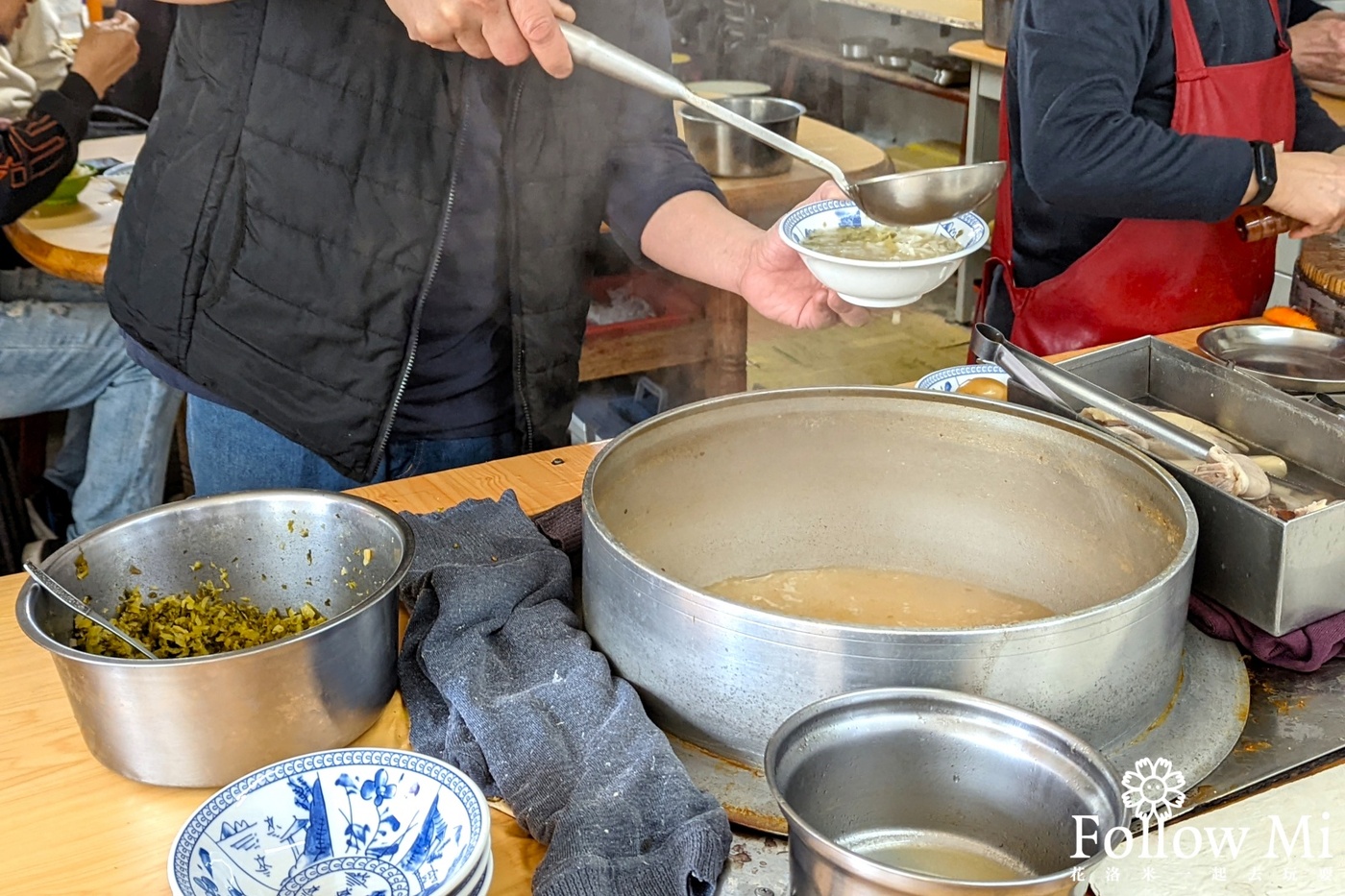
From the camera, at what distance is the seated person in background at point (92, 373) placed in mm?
2887

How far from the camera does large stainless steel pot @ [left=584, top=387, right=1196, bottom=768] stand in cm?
90

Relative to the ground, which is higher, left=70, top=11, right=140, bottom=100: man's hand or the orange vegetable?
left=70, top=11, right=140, bottom=100: man's hand

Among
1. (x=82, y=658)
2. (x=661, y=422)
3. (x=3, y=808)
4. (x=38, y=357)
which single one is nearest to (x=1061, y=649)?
(x=661, y=422)

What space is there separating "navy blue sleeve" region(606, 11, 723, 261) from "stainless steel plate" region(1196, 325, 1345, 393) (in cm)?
80

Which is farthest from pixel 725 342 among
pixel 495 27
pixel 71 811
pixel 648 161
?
pixel 71 811

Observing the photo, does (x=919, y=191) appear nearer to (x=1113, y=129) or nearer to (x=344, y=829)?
(x=1113, y=129)

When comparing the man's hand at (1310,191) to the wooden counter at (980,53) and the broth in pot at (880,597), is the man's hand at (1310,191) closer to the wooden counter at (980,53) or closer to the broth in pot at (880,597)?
the broth in pot at (880,597)

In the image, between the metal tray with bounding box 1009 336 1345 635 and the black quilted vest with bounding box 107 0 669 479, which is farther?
the black quilted vest with bounding box 107 0 669 479

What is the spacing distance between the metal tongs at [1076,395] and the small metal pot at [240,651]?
27.7 inches

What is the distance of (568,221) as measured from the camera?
1518mm

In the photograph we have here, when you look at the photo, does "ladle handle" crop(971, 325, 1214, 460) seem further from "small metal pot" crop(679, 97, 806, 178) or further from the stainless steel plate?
"small metal pot" crop(679, 97, 806, 178)

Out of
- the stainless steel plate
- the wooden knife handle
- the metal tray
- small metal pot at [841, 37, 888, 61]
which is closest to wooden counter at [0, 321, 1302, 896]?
the metal tray

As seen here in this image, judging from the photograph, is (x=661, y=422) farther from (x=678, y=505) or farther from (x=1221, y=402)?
(x=1221, y=402)

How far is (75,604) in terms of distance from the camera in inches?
37.1
